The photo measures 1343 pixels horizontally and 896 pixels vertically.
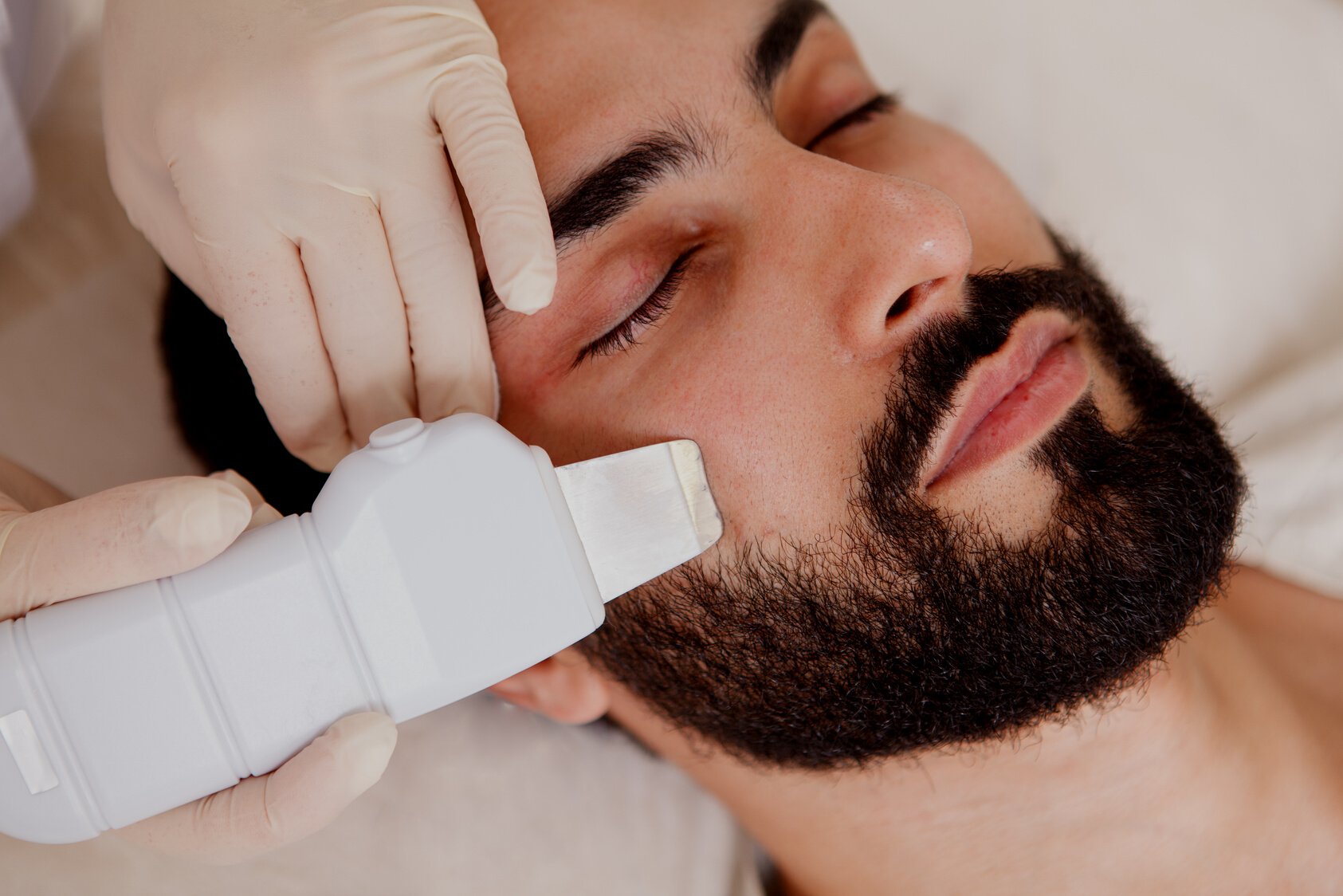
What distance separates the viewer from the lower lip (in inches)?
35.2

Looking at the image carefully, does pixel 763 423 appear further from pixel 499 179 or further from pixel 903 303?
pixel 499 179

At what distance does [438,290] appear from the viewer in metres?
0.91

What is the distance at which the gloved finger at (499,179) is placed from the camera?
83 cm

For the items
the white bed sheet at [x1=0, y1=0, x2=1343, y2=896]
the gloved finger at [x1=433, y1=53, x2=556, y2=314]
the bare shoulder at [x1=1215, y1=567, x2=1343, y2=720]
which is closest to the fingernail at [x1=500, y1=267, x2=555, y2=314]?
the gloved finger at [x1=433, y1=53, x2=556, y2=314]

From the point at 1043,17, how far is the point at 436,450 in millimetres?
1591

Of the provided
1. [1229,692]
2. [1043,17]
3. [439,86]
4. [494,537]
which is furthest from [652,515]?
[1043,17]

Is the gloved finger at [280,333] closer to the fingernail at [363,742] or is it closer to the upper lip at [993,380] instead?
the fingernail at [363,742]

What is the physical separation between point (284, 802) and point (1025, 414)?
761 mm

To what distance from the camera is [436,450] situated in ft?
2.52

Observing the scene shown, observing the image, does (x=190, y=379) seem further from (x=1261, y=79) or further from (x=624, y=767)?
(x=1261, y=79)

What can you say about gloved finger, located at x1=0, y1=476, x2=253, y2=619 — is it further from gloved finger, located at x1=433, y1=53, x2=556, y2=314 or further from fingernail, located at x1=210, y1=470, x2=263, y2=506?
gloved finger, located at x1=433, y1=53, x2=556, y2=314

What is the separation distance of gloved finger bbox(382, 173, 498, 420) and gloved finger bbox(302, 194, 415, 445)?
0.05 feet

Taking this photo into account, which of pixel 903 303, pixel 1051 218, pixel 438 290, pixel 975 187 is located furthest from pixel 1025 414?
pixel 1051 218

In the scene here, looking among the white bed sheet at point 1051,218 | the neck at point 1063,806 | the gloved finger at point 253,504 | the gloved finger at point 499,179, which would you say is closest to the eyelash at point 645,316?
the gloved finger at point 499,179
